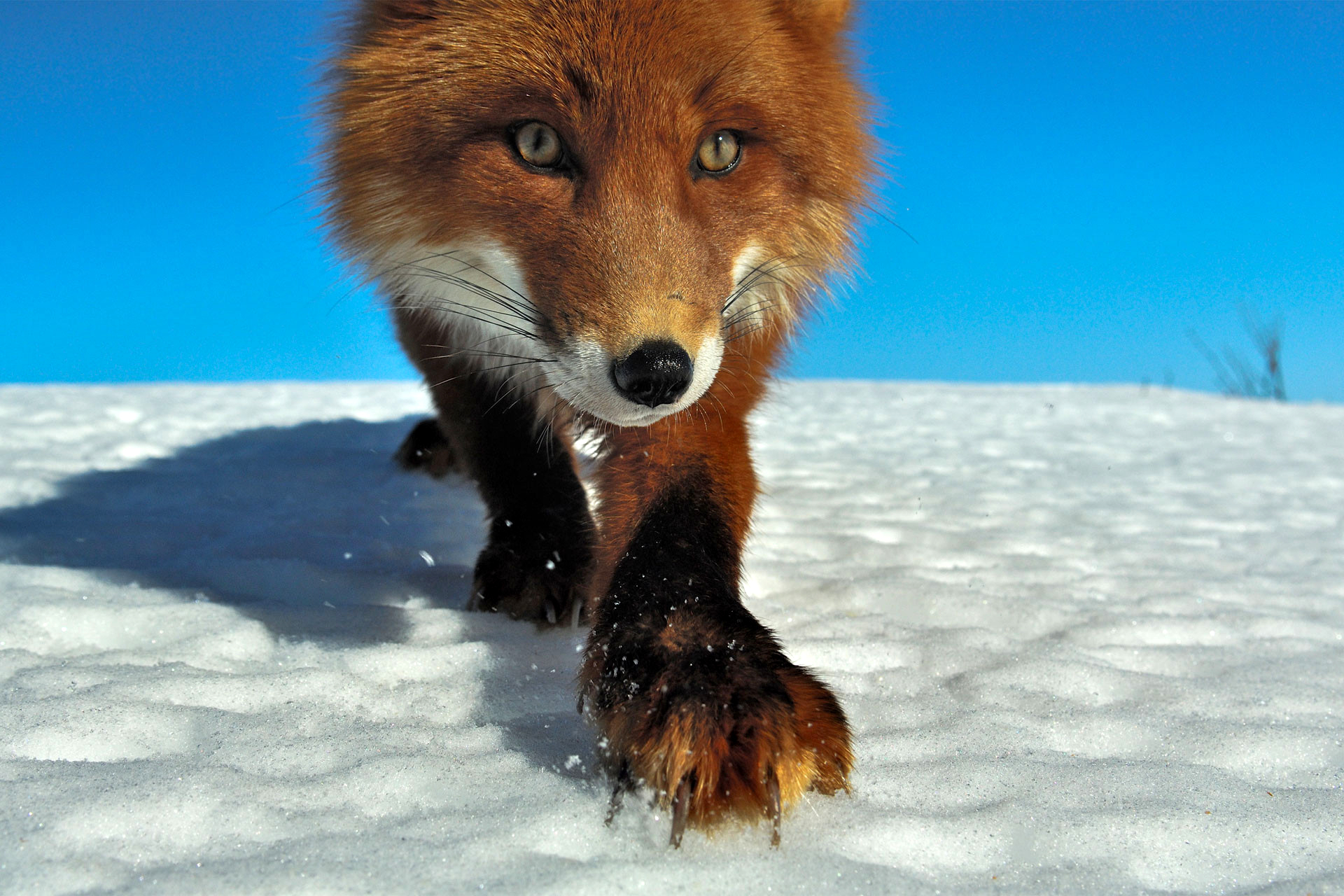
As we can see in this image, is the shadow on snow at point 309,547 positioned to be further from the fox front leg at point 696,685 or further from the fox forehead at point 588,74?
the fox forehead at point 588,74

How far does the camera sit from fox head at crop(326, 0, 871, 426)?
1.67 meters

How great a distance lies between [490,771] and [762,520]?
2.57m

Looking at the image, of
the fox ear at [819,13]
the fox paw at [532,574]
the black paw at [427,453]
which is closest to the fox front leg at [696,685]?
the fox paw at [532,574]

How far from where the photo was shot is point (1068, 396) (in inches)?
423

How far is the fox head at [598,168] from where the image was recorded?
5.49 feet

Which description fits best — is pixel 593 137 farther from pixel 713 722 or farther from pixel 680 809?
pixel 680 809

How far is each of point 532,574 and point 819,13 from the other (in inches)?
69.3

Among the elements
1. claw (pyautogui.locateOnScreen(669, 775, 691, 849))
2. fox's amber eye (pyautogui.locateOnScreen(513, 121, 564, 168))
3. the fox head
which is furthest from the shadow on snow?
fox's amber eye (pyautogui.locateOnScreen(513, 121, 564, 168))

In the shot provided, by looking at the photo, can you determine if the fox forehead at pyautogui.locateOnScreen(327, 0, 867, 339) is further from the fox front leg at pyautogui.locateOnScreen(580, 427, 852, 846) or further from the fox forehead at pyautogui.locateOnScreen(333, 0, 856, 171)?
the fox front leg at pyautogui.locateOnScreen(580, 427, 852, 846)

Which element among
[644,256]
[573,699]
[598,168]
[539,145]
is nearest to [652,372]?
[644,256]

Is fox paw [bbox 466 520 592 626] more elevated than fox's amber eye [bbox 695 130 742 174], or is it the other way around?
fox's amber eye [bbox 695 130 742 174]

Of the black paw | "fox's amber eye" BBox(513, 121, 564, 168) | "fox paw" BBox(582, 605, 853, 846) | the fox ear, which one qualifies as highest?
the fox ear

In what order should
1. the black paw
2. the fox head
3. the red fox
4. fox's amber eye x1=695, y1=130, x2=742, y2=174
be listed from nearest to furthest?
the red fox, the fox head, fox's amber eye x1=695, y1=130, x2=742, y2=174, the black paw

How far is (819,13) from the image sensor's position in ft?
7.63
